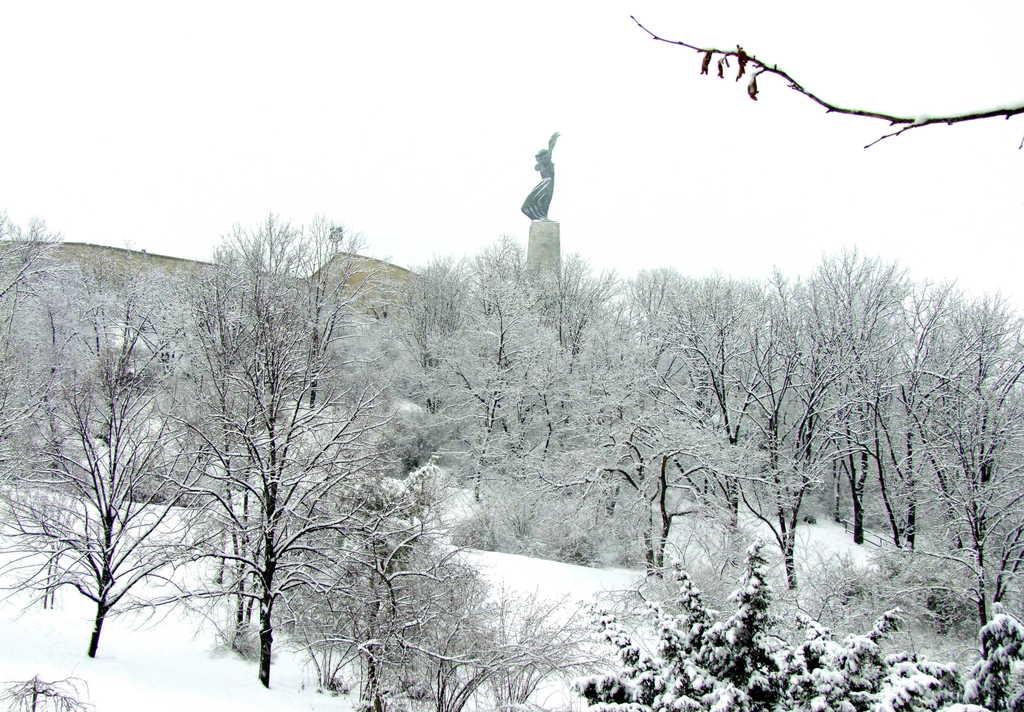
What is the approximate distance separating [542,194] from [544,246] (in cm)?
269

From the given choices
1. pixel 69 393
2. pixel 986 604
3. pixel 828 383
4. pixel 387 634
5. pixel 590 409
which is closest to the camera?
pixel 387 634

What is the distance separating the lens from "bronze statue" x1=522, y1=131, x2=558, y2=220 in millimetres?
34312

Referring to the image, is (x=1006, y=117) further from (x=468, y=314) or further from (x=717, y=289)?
(x=468, y=314)

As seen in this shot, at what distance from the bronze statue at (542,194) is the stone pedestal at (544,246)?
59 cm

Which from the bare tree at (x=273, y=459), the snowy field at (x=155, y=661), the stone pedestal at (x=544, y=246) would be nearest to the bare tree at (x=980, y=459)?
the snowy field at (x=155, y=661)

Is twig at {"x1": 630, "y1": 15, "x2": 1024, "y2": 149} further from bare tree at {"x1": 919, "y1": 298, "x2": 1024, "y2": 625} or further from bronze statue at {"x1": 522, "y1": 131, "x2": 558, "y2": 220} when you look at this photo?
bronze statue at {"x1": 522, "y1": 131, "x2": 558, "y2": 220}

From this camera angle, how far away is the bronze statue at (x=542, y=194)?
34.3 m

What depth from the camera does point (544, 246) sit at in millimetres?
34094

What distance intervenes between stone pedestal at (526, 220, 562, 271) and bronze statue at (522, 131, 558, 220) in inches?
23.2

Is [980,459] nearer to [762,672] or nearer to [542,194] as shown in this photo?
[762,672]

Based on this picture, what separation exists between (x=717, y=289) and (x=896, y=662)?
20.3m

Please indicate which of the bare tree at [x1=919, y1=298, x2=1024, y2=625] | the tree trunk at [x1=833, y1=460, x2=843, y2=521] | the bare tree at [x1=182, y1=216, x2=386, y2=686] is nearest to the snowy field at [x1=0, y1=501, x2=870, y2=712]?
the bare tree at [x1=182, y1=216, x2=386, y2=686]

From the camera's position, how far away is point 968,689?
15.7 feet

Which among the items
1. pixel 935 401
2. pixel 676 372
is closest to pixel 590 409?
pixel 676 372
